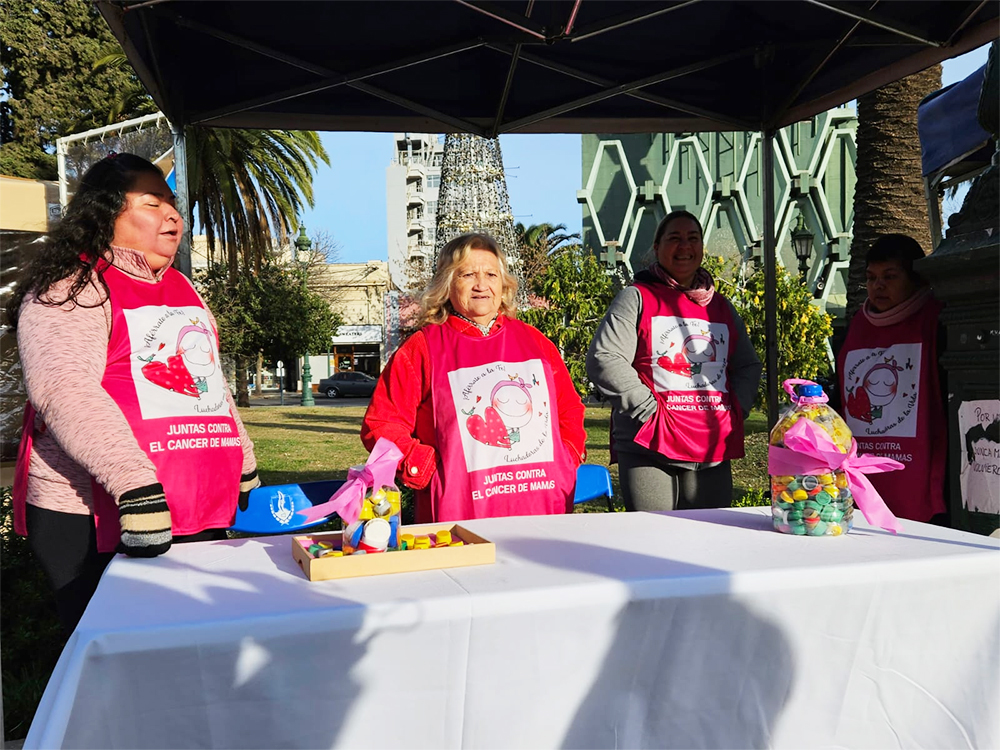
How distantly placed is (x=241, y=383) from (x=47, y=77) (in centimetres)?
1293

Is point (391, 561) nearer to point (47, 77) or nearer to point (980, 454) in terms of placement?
point (980, 454)

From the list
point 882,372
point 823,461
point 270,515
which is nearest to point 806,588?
point 823,461

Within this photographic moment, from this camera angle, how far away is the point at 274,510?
350cm

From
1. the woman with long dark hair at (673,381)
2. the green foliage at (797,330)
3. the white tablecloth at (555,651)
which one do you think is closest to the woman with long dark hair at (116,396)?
the white tablecloth at (555,651)

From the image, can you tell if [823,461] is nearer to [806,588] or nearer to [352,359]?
[806,588]

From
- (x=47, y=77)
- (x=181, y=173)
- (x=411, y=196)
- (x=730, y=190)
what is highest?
(x=411, y=196)

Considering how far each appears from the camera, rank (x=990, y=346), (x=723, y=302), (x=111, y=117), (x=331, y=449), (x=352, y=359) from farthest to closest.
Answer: (x=352, y=359), (x=111, y=117), (x=331, y=449), (x=723, y=302), (x=990, y=346)

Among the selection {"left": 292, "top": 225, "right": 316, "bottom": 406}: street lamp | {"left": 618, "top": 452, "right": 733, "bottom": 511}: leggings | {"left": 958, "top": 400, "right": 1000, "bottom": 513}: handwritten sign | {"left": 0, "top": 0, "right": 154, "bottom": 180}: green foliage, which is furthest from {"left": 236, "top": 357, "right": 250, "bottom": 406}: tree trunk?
{"left": 958, "top": 400, "right": 1000, "bottom": 513}: handwritten sign

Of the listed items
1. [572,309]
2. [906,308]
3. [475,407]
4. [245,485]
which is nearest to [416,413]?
[475,407]

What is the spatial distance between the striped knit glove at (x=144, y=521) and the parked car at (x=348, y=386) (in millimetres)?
37294

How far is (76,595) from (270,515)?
135 cm

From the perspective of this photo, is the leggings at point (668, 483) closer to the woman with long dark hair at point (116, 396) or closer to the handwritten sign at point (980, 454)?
the handwritten sign at point (980, 454)

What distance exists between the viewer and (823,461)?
2.13 m

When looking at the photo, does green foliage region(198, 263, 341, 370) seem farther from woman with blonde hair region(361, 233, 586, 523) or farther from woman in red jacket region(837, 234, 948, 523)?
woman in red jacket region(837, 234, 948, 523)
